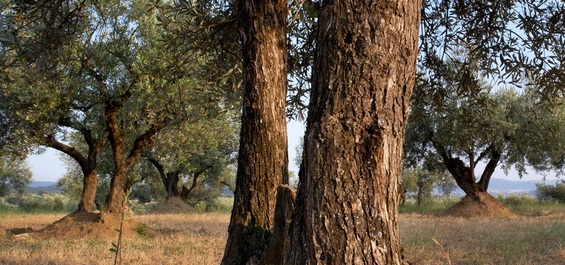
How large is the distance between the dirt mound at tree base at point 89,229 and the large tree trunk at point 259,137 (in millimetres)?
8008

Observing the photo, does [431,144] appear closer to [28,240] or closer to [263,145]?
[28,240]

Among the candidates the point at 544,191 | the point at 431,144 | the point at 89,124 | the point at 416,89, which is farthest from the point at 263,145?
the point at 544,191

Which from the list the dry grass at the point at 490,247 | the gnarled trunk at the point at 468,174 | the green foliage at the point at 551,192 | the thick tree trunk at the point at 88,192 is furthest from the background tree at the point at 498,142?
the thick tree trunk at the point at 88,192

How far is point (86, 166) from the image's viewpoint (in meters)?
15.1

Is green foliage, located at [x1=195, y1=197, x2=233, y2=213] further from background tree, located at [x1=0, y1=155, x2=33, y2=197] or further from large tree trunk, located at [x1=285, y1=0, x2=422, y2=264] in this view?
large tree trunk, located at [x1=285, y1=0, x2=422, y2=264]

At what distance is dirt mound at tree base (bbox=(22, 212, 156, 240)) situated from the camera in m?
12.1

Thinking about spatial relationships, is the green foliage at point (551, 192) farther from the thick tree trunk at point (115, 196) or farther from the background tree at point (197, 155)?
the thick tree trunk at point (115, 196)

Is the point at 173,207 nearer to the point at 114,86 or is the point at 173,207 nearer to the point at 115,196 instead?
the point at 115,196

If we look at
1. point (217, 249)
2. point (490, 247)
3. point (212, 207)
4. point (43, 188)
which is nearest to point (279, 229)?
Result: point (217, 249)

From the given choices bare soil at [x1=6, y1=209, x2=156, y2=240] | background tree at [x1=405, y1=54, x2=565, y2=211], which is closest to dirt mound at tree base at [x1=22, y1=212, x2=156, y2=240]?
bare soil at [x1=6, y1=209, x2=156, y2=240]

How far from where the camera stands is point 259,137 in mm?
4816

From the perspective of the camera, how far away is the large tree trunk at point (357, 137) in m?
2.63

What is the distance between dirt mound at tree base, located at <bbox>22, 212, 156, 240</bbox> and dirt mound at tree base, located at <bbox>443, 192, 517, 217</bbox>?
1417 cm

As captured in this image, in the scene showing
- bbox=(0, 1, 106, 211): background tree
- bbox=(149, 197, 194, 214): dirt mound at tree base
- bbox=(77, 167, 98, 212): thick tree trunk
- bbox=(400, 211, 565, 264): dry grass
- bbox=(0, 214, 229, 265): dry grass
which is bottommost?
bbox=(0, 214, 229, 265): dry grass
